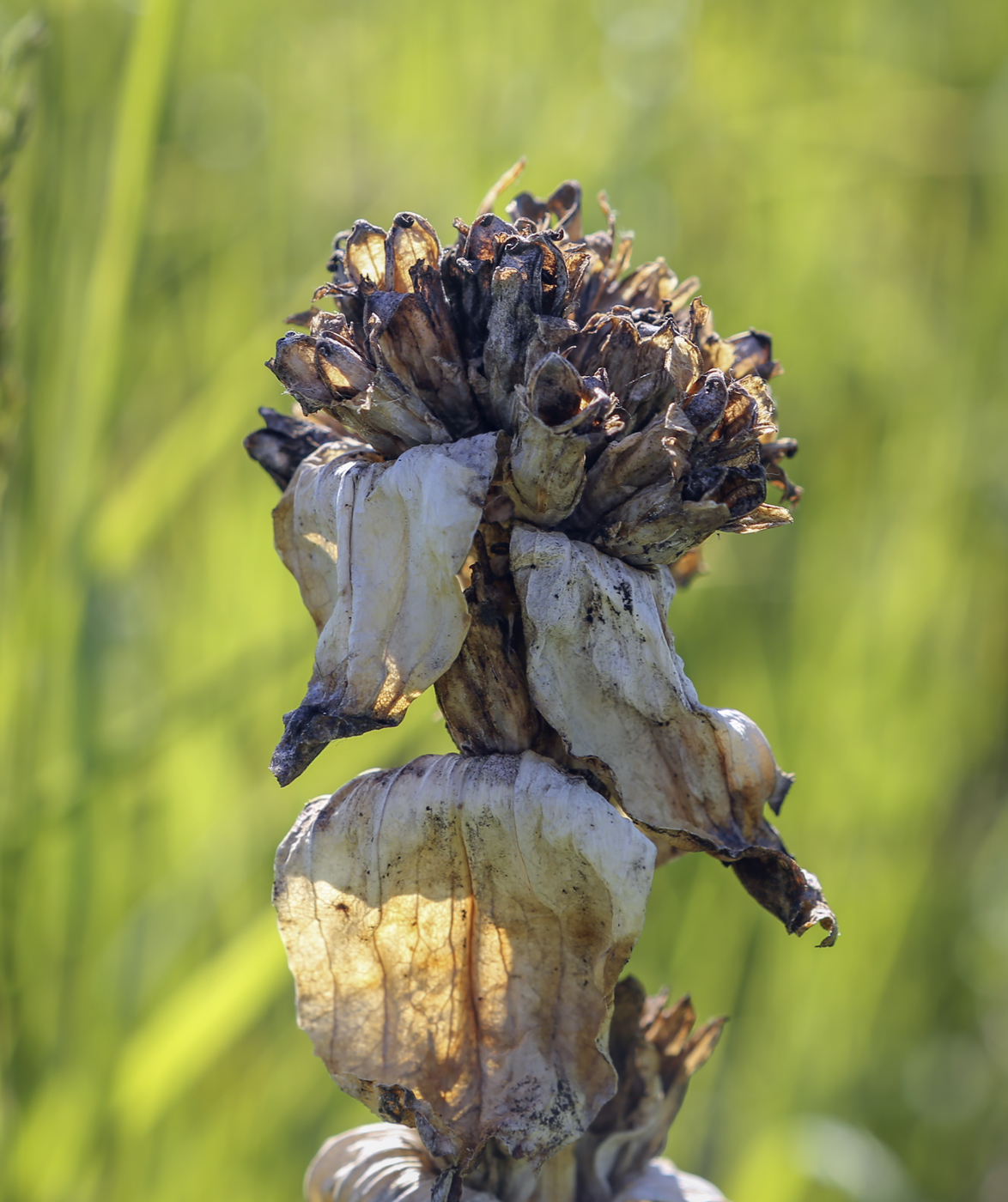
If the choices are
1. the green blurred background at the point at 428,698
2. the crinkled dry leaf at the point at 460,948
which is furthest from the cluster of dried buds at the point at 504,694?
the green blurred background at the point at 428,698

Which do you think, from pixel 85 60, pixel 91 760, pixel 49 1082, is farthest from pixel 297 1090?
pixel 85 60

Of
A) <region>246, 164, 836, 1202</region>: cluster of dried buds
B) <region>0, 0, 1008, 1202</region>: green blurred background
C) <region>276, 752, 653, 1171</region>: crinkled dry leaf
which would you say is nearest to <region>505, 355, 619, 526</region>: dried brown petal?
<region>246, 164, 836, 1202</region>: cluster of dried buds

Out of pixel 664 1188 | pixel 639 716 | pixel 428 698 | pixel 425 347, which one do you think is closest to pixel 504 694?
pixel 639 716

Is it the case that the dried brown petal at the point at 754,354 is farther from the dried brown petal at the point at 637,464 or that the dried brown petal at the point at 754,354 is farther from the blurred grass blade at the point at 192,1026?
the blurred grass blade at the point at 192,1026

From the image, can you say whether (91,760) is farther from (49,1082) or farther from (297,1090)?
(297,1090)

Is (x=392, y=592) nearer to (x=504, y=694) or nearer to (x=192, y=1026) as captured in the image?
(x=504, y=694)

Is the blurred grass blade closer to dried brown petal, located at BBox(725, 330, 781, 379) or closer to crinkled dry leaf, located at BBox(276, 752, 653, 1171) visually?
crinkled dry leaf, located at BBox(276, 752, 653, 1171)

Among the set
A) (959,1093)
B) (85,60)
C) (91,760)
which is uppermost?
(85,60)
